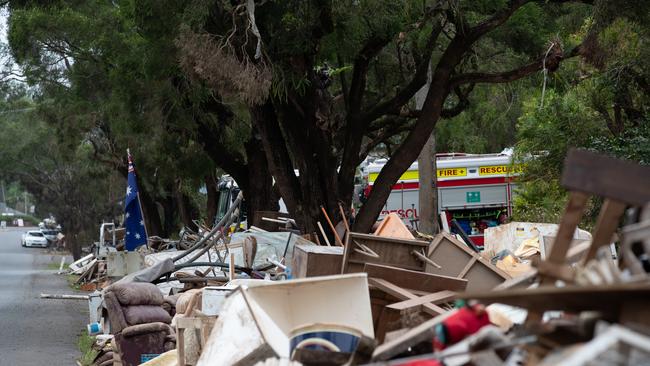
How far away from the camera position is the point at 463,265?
10906 millimetres

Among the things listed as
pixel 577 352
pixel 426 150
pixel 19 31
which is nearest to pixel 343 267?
pixel 577 352

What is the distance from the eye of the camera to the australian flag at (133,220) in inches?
880

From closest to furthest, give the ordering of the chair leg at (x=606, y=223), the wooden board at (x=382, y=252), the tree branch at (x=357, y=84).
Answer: the chair leg at (x=606, y=223)
the wooden board at (x=382, y=252)
the tree branch at (x=357, y=84)

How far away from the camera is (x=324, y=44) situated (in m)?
16.3

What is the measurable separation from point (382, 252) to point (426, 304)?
214cm

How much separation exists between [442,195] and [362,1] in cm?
1586

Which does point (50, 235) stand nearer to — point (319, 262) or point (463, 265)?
point (319, 262)

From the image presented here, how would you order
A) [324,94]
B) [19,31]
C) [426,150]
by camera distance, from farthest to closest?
1. [19,31]
2. [426,150]
3. [324,94]

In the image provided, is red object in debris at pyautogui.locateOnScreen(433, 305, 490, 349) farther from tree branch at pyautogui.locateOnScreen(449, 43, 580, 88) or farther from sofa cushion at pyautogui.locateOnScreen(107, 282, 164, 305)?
tree branch at pyautogui.locateOnScreen(449, 43, 580, 88)

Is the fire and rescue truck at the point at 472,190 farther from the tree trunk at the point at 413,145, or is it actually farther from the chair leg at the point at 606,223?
the chair leg at the point at 606,223

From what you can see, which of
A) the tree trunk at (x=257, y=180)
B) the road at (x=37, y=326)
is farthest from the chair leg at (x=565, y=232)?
the tree trunk at (x=257, y=180)

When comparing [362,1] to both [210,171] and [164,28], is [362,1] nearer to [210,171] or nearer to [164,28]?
[164,28]

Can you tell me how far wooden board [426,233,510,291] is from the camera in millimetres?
10625

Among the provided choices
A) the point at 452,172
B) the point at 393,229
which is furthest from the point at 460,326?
the point at 452,172
